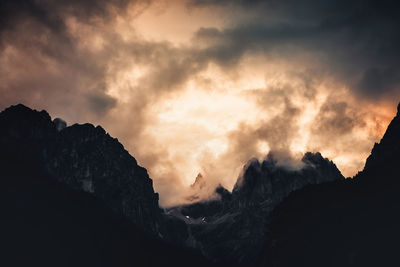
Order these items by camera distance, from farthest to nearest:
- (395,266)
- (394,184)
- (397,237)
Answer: (394,184)
(397,237)
(395,266)

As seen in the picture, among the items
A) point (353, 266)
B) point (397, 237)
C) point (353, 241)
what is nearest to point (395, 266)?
point (397, 237)

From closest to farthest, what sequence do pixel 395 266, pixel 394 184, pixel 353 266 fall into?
pixel 395 266
pixel 353 266
pixel 394 184

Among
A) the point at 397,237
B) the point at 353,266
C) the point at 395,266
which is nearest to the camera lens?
the point at 395,266

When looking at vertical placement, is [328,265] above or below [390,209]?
below

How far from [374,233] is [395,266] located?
28.9 m

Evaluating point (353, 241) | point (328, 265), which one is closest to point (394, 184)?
point (353, 241)

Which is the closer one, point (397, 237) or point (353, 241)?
point (397, 237)

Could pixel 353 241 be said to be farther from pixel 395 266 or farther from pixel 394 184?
pixel 395 266

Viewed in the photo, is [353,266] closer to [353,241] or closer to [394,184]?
[353,241]

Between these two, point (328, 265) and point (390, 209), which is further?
point (328, 265)

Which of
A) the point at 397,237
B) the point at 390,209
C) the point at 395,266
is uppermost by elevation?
the point at 390,209

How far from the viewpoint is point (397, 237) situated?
545 feet

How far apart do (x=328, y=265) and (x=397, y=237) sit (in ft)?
136

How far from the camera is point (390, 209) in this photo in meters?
184
